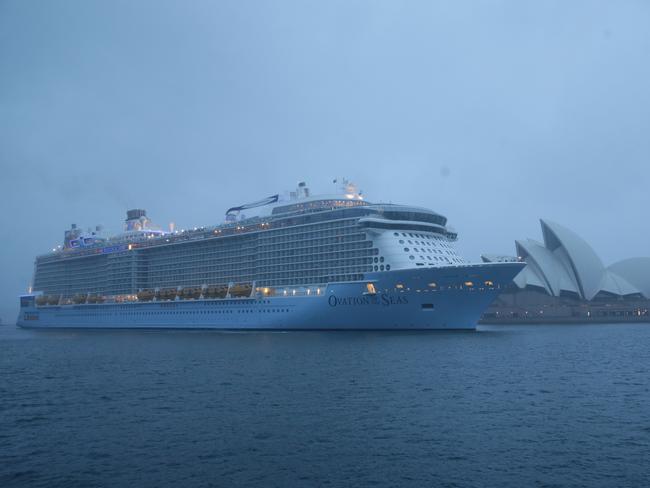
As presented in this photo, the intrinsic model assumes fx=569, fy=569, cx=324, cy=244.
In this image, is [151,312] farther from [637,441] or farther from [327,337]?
[637,441]

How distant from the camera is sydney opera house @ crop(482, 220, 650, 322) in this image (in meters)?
102

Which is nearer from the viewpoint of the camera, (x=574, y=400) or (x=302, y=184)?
(x=574, y=400)

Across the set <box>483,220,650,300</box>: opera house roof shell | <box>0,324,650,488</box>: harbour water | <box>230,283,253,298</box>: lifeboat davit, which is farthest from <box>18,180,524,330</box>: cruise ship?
<box>483,220,650,300</box>: opera house roof shell

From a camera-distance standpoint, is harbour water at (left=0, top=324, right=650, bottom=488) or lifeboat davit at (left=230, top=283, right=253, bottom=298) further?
lifeboat davit at (left=230, top=283, right=253, bottom=298)

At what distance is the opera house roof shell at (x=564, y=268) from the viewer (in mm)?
101250

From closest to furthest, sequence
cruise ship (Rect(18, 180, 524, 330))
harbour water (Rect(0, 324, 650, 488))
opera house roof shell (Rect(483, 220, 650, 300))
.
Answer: harbour water (Rect(0, 324, 650, 488)), cruise ship (Rect(18, 180, 524, 330)), opera house roof shell (Rect(483, 220, 650, 300))

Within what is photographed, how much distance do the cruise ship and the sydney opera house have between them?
56.1 meters

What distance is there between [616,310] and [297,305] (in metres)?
79.1

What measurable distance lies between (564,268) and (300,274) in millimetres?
69774

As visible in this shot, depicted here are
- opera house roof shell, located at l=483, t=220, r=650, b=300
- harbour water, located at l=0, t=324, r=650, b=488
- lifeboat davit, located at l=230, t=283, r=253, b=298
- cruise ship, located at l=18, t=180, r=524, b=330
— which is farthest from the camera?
opera house roof shell, located at l=483, t=220, r=650, b=300

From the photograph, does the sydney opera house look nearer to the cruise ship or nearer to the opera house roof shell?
the opera house roof shell

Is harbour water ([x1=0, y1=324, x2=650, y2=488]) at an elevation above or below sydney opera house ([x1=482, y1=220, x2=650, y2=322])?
below

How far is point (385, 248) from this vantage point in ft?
152

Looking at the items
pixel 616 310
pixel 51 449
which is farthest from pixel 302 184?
pixel 616 310
